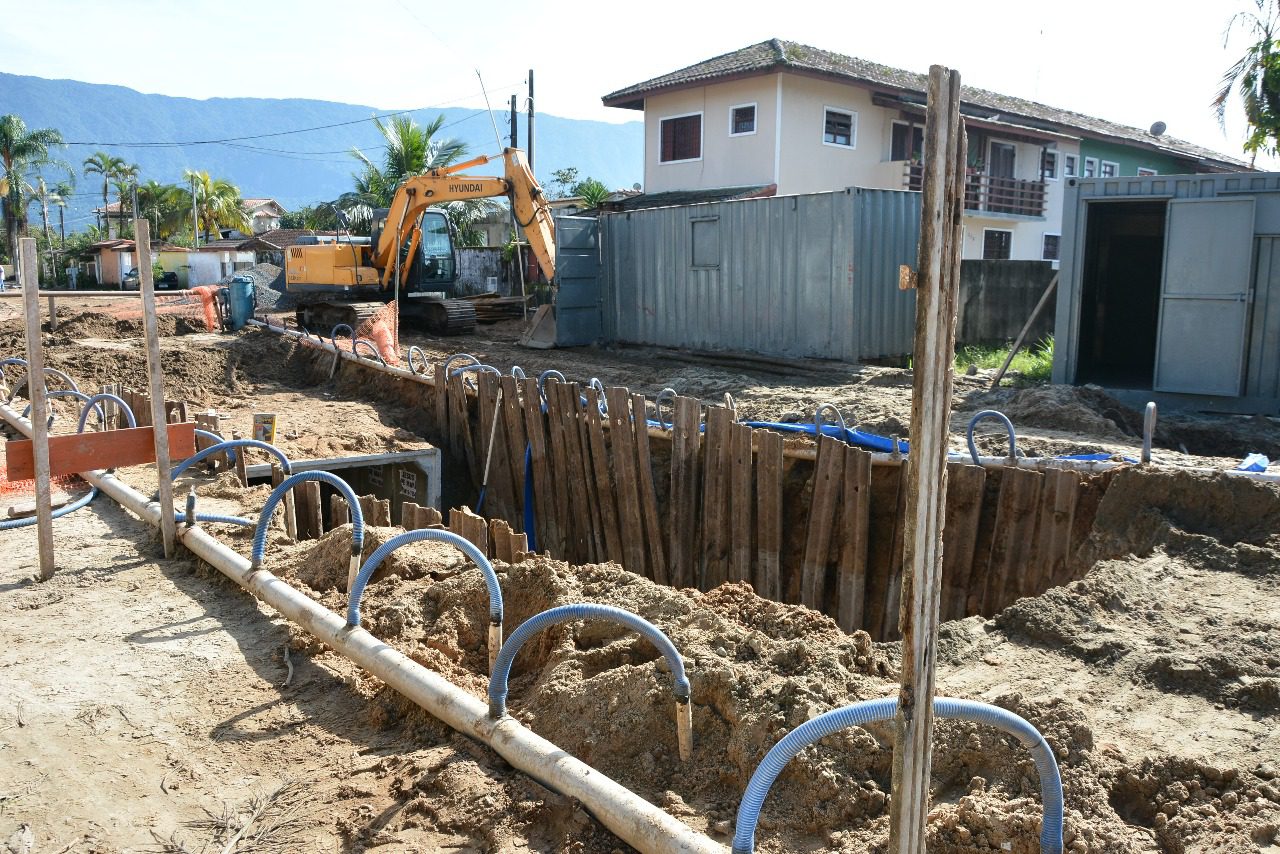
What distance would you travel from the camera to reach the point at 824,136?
1016 inches

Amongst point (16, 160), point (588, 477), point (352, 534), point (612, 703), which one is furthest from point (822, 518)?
point (16, 160)

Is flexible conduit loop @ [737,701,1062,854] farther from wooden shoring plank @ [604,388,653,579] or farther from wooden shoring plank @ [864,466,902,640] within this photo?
wooden shoring plank @ [604,388,653,579]

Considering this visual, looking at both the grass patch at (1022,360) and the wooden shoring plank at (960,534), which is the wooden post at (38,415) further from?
the grass patch at (1022,360)

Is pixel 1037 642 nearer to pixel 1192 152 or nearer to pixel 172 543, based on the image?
pixel 172 543

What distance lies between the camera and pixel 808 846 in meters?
3.18

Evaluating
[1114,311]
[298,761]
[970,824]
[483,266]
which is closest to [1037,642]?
[970,824]

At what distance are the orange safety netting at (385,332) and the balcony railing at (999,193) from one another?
1481 cm

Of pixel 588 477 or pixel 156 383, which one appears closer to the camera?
pixel 156 383

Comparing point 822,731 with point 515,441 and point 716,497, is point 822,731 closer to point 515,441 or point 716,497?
point 716,497

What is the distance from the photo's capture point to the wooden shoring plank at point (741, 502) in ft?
25.2

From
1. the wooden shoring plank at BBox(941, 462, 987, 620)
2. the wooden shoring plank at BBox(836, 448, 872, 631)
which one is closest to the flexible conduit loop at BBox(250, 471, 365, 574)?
the wooden shoring plank at BBox(836, 448, 872, 631)

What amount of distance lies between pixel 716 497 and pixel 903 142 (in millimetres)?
22507

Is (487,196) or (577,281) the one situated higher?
(487,196)

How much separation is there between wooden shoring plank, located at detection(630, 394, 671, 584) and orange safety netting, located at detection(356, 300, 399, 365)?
22.8 ft
